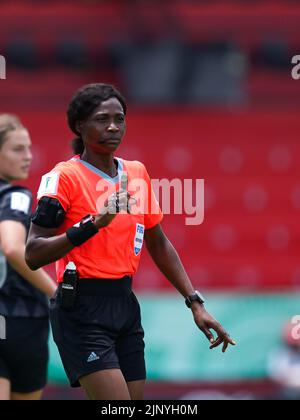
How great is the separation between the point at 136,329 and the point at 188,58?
10.0 meters

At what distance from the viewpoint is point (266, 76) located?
15.5 metres

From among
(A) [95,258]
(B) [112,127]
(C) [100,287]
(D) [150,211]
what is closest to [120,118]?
(B) [112,127]

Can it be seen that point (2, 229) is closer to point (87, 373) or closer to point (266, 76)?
point (87, 373)

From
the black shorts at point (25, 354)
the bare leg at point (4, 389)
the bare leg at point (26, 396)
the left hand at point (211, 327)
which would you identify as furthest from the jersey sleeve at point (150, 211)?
the bare leg at point (26, 396)

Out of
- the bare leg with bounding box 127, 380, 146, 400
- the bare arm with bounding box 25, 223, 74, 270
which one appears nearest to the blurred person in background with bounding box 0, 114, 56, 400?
the bare arm with bounding box 25, 223, 74, 270

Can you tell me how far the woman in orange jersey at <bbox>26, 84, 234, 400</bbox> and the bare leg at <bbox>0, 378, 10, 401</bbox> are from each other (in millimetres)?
886

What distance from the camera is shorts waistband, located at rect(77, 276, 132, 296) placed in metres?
4.52

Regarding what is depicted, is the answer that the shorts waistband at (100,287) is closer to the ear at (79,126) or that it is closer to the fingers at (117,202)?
the fingers at (117,202)

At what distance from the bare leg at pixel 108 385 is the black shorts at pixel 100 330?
27mm

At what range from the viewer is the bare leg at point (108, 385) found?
171 inches

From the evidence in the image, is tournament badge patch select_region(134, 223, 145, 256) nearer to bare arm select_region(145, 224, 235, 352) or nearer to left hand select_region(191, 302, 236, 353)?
bare arm select_region(145, 224, 235, 352)

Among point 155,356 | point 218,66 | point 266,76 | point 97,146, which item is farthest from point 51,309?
point 266,76

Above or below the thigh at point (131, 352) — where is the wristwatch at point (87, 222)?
above

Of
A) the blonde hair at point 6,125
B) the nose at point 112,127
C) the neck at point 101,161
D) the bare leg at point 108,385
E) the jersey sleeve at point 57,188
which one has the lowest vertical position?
the bare leg at point 108,385
